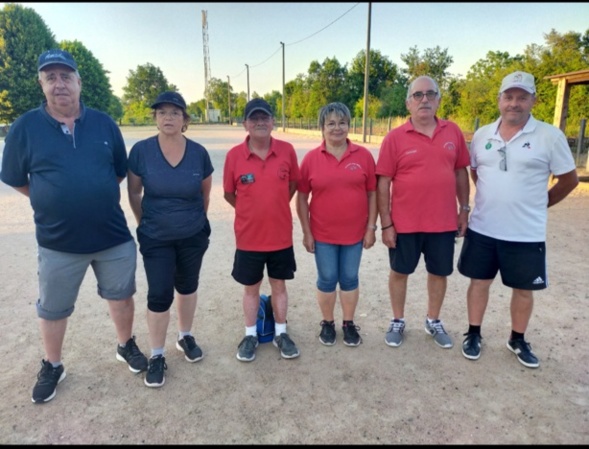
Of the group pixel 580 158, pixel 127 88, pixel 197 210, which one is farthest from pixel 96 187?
pixel 127 88

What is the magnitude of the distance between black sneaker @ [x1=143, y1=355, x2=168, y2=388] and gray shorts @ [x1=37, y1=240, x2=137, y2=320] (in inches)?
20.0

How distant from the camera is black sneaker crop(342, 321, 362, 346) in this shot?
323 centimetres

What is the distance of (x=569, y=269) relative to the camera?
4.72 metres

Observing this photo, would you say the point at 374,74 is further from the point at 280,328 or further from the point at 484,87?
the point at 280,328

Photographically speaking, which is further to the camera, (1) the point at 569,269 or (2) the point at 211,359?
(1) the point at 569,269

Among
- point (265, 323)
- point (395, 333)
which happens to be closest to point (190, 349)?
point (265, 323)

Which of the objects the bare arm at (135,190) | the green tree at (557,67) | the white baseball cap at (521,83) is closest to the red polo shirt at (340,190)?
the white baseball cap at (521,83)

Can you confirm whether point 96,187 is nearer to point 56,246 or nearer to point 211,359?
point 56,246

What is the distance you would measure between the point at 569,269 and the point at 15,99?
4310 cm

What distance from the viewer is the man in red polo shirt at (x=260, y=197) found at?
2895 millimetres

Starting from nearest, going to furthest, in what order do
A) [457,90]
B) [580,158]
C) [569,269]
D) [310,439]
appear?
[310,439] < [569,269] < [580,158] < [457,90]

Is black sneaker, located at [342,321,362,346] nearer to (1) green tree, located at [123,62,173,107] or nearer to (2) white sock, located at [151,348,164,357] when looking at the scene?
(2) white sock, located at [151,348,164,357]

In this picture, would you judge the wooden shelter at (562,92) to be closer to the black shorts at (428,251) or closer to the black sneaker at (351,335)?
the black shorts at (428,251)

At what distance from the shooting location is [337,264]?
3.23m
